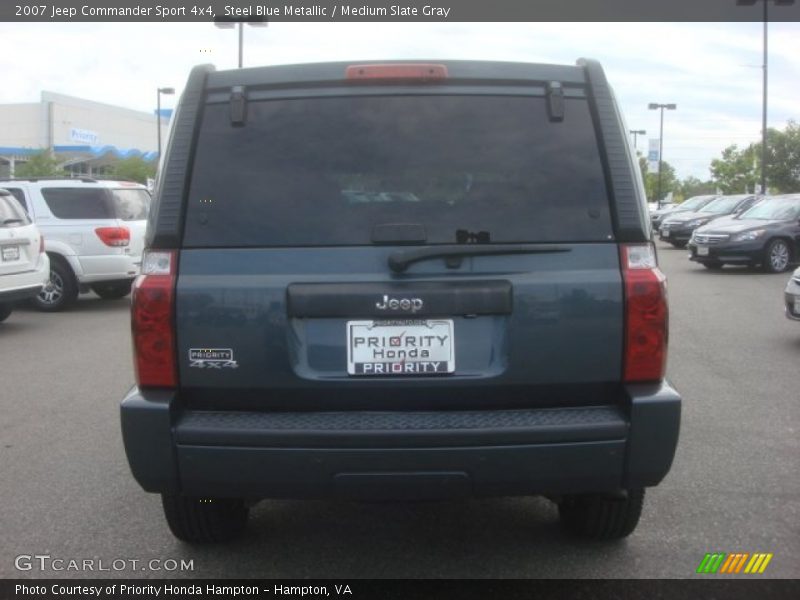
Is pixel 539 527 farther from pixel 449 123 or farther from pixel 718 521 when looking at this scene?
pixel 449 123

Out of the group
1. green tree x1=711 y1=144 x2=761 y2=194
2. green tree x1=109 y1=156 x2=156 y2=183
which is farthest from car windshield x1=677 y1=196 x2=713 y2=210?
green tree x1=711 y1=144 x2=761 y2=194

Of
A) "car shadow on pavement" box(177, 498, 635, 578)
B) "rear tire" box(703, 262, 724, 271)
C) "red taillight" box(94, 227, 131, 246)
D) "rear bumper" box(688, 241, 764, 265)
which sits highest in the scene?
"red taillight" box(94, 227, 131, 246)

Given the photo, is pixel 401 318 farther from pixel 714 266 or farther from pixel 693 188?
pixel 693 188

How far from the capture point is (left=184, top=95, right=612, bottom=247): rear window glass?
3.46 m

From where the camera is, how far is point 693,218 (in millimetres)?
25938

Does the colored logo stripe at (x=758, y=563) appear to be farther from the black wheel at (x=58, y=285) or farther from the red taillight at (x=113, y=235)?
the black wheel at (x=58, y=285)

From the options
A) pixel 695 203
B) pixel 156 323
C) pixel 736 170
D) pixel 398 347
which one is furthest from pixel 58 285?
pixel 736 170

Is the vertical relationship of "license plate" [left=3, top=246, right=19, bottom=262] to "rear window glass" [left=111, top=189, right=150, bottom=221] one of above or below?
below

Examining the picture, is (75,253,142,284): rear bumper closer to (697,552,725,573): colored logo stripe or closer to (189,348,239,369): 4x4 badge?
(189,348,239,369): 4x4 badge

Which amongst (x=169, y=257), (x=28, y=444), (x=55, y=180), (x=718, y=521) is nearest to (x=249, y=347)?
(x=169, y=257)

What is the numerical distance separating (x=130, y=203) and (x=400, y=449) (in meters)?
11.5

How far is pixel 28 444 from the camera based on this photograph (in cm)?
616

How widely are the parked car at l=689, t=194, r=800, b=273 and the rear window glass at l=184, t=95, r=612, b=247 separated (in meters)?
15.6

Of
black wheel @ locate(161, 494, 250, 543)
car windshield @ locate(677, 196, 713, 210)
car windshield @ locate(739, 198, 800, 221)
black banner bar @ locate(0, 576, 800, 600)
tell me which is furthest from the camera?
car windshield @ locate(677, 196, 713, 210)
